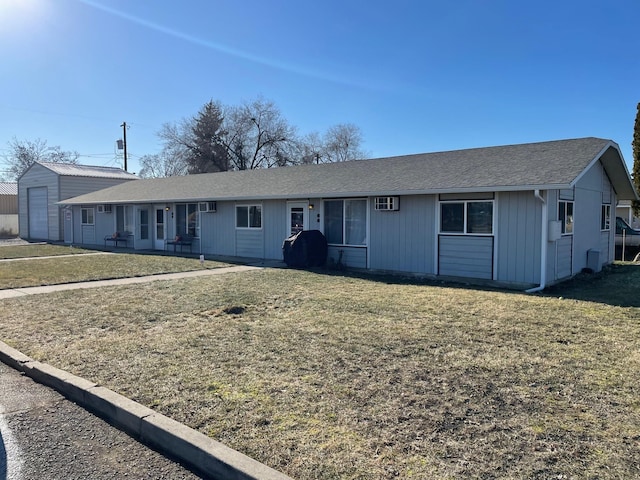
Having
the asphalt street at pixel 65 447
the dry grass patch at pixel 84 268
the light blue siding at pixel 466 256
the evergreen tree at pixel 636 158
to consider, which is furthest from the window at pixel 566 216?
the evergreen tree at pixel 636 158

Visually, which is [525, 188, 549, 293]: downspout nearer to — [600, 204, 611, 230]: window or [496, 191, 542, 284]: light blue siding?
[496, 191, 542, 284]: light blue siding

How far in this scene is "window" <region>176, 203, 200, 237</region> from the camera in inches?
741

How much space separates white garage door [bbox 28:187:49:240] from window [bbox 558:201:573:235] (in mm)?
29811

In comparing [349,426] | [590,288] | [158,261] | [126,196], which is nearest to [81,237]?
[126,196]

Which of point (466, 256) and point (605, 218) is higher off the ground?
point (605, 218)

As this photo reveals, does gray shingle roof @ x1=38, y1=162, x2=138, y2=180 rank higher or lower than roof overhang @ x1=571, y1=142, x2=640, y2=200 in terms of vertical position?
higher

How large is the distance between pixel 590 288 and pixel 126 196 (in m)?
19.3

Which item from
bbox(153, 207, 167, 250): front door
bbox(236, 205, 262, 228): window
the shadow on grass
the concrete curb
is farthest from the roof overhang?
bbox(153, 207, 167, 250): front door

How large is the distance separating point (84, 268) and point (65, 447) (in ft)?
37.2

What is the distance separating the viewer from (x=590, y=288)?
10.6 metres

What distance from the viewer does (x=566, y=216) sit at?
1184cm

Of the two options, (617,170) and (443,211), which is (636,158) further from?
(443,211)

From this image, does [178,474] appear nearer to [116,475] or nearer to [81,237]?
[116,475]

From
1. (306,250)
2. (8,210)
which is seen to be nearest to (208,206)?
(306,250)
